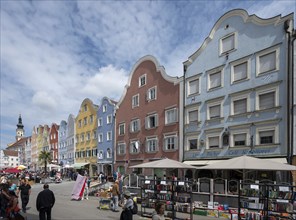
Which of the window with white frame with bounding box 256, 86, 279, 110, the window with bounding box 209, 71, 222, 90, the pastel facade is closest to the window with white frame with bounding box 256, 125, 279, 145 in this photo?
the window with white frame with bounding box 256, 86, 279, 110

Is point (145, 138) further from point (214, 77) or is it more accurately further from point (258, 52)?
point (258, 52)

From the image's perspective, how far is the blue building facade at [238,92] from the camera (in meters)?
18.7

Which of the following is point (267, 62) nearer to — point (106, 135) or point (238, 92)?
point (238, 92)

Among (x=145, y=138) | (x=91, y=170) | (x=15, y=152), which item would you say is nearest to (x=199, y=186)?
(x=145, y=138)

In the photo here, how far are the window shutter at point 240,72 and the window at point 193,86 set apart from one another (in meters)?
4.05

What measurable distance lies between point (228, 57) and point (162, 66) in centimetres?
907

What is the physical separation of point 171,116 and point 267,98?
1029cm

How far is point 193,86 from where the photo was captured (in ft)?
83.9

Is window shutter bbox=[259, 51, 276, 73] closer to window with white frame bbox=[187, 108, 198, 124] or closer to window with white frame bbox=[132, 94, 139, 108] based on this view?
window with white frame bbox=[187, 108, 198, 124]

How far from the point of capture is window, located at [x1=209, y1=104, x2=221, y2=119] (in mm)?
22830

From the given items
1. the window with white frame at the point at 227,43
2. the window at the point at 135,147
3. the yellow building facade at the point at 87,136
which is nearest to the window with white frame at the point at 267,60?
the window with white frame at the point at 227,43

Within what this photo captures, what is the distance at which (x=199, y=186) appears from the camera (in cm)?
1767

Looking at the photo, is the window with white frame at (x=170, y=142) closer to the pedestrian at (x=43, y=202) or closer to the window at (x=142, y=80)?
the window at (x=142, y=80)

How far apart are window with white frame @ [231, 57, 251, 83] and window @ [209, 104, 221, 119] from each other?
251 cm
